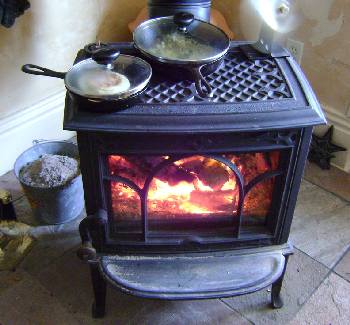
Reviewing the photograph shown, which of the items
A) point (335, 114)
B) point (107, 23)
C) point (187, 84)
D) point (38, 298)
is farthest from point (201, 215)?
point (107, 23)

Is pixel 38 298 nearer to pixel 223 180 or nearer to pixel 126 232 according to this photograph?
pixel 126 232

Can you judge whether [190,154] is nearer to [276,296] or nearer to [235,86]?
[235,86]

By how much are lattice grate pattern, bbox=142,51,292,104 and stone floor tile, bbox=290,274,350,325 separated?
26.6 inches

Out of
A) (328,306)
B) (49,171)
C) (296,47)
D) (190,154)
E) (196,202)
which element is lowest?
(328,306)

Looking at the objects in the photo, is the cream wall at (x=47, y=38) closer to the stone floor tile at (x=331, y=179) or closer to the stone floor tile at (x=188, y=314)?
the stone floor tile at (x=188, y=314)

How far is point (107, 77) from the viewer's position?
3.00 feet

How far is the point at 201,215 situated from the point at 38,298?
1.86ft

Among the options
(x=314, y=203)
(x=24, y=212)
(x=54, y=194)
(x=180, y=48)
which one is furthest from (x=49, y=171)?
(x=314, y=203)

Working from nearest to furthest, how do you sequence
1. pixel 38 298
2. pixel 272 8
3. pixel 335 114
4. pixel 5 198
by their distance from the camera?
pixel 272 8
pixel 38 298
pixel 5 198
pixel 335 114

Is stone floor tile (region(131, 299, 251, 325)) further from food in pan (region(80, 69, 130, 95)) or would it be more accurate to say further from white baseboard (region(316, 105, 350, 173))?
white baseboard (region(316, 105, 350, 173))

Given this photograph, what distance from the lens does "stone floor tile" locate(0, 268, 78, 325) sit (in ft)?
3.95

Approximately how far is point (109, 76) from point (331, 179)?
1101mm

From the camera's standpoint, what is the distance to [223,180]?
1.08 metres

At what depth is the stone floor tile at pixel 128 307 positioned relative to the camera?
121cm
